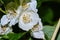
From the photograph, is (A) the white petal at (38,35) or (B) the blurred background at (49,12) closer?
(A) the white petal at (38,35)

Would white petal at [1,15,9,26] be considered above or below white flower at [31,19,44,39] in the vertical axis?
above

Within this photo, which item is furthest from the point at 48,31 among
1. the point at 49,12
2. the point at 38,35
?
the point at 49,12

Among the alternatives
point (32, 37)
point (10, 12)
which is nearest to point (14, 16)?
point (10, 12)

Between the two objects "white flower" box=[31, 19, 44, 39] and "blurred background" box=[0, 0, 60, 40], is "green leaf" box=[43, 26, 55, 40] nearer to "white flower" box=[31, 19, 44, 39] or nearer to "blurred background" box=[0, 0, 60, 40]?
"white flower" box=[31, 19, 44, 39]

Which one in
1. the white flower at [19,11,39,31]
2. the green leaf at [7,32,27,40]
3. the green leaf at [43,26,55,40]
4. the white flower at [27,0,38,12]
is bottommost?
the green leaf at [43,26,55,40]

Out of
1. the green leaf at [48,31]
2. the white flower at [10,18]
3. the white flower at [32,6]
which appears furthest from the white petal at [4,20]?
the green leaf at [48,31]

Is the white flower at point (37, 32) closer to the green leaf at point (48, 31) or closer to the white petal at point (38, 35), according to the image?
the white petal at point (38, 35)

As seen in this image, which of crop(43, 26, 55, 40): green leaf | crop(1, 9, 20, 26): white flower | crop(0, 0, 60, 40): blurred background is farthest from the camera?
crop(0, 0, 60, 40): blurred background

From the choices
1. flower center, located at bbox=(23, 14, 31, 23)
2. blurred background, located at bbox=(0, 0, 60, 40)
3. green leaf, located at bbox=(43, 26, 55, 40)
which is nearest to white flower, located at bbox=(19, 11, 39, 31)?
flower center, located at bbox=(23, 14, 31, 23)

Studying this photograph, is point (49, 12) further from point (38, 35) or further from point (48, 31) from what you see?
point (38, 35)
